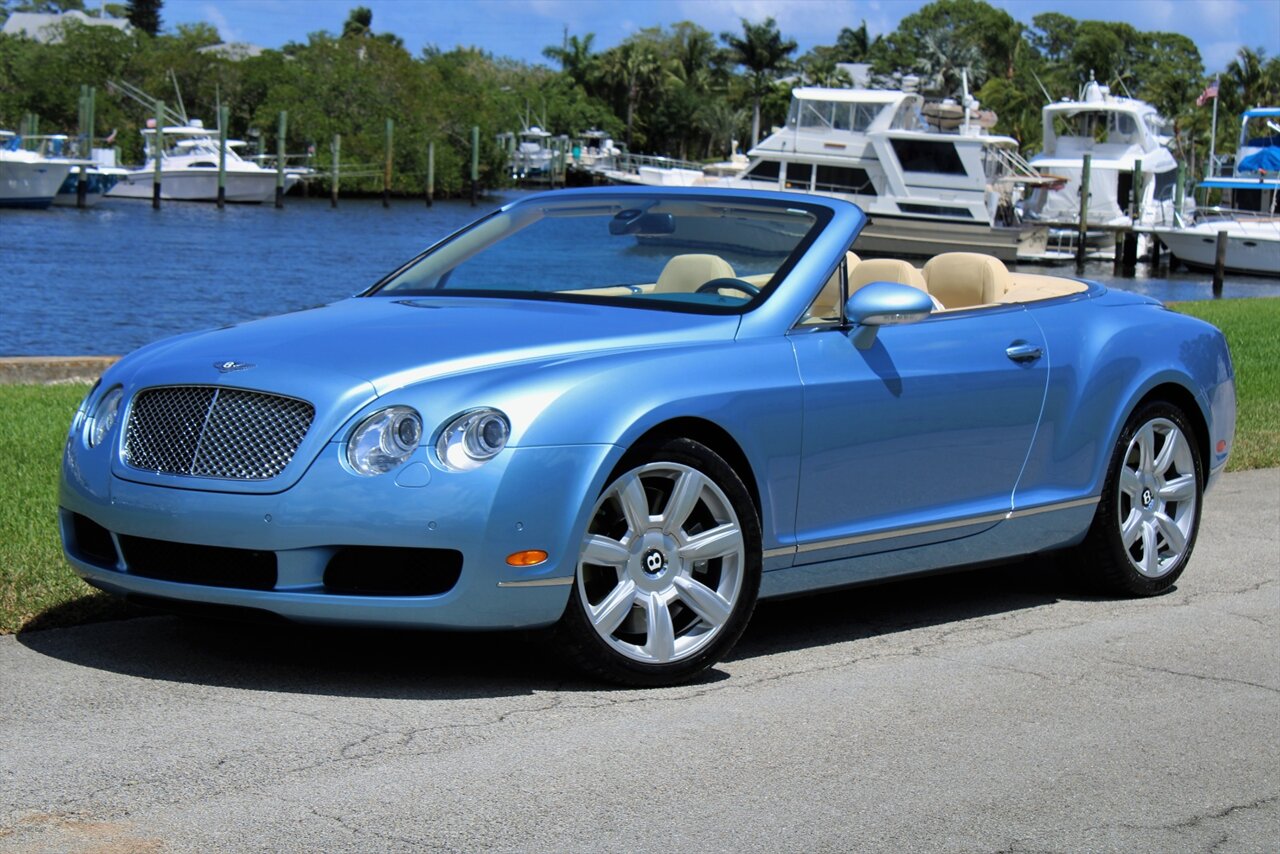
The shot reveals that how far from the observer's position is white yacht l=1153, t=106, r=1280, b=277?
5072cm

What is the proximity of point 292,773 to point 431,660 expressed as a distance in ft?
4.12

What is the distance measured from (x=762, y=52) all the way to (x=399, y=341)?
123 m

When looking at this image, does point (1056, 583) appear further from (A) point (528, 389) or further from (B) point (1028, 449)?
(A) point (528, 389)

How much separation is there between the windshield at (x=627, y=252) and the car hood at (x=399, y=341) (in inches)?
10.5

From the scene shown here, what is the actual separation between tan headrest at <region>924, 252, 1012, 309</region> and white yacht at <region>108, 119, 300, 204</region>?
71884 millimetres

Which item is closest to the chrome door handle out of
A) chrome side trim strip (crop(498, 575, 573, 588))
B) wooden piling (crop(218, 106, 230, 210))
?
chrome side trim strip (crop(498, 575, 573, 588))

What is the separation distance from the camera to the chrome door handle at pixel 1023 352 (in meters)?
6.36

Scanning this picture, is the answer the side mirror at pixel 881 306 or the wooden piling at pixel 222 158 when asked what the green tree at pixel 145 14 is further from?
the side mirror at pixel 881 306

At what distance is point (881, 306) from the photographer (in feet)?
19.0

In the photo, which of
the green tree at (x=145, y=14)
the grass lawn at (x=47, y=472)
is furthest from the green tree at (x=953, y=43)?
the grass lawn at (x=47, y=472)

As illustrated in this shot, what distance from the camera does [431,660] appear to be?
5488 millimetres

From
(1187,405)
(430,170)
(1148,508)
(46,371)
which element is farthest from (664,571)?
(430,170)

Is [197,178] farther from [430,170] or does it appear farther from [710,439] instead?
[710,439]

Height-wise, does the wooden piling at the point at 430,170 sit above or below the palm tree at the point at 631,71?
below
